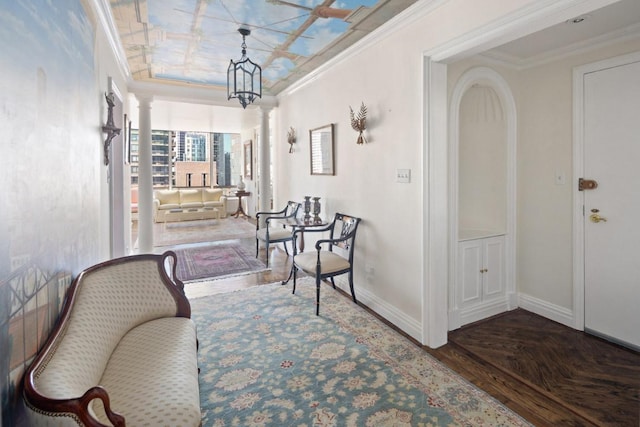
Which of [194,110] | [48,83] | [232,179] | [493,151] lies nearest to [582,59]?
[493,151]

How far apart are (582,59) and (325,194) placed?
2730mm

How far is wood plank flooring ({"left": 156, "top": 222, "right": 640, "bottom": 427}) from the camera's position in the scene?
6.06 ft

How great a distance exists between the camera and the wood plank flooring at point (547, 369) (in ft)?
6.06

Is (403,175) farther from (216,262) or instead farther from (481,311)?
(216,262)

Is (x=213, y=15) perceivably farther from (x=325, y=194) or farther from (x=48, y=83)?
(x=325, y=194)

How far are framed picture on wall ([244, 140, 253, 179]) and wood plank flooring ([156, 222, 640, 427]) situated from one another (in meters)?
7.52

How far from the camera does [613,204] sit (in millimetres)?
2590

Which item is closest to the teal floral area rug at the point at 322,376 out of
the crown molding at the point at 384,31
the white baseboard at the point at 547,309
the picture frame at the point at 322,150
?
the white baseboard at the point at 547,309

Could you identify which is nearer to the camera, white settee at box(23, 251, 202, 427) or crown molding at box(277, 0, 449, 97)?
white settee at box(23, 251, 202, 427)

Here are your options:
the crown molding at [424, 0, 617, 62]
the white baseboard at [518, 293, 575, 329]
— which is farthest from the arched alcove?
the crown molding at [424, 0, 617, 62]

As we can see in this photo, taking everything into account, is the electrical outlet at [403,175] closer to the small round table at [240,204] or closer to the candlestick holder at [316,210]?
the candlestick holder at [316,210]

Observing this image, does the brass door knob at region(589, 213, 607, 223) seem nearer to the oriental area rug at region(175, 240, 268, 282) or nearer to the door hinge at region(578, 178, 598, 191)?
the door hinge at region(578, 178, 598, 191)

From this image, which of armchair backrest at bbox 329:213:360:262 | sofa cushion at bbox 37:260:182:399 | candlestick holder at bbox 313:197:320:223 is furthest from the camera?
candlestick holder at bbox 313:197:320:223

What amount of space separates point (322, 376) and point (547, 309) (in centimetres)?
227
